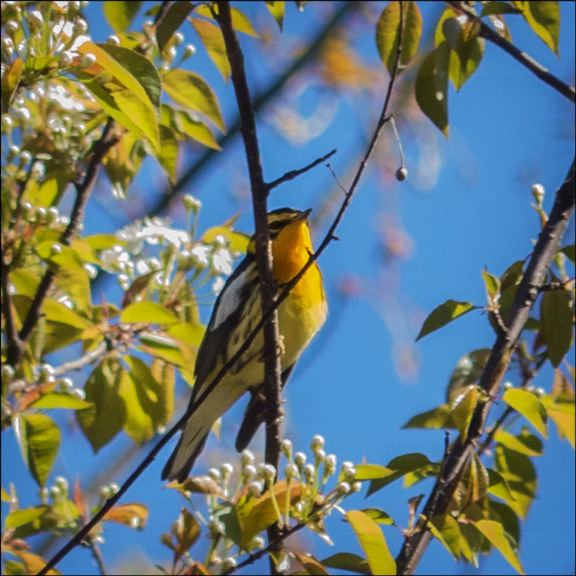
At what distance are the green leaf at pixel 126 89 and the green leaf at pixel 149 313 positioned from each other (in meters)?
0.47

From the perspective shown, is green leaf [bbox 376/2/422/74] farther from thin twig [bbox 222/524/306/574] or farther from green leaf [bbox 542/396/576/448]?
thin twig [bbox 222/524/306/574]

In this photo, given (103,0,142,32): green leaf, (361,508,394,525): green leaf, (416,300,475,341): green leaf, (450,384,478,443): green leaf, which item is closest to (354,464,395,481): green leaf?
(361,508,394,525): green leaf

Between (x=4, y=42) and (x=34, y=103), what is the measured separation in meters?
0.43

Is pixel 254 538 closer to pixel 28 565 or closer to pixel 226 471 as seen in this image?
pixel 226 471

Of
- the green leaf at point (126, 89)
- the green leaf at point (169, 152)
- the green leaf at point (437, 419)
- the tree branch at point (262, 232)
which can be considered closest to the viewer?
the tree branch at point (262, 232)

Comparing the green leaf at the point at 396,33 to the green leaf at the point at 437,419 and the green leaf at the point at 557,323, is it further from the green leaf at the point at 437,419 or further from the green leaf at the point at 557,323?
the green leaf at the point at 437,419

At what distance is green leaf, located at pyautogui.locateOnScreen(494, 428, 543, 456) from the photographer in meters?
1.97

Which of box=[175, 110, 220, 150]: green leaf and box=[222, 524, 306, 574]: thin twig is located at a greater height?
box=[175, 110, 220, 150]: green leaf

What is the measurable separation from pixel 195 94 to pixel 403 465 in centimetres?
110

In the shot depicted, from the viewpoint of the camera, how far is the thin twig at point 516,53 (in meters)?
2.04

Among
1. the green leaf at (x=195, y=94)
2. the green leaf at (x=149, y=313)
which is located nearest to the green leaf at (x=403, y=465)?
the green leaf at (x=149, y=313)

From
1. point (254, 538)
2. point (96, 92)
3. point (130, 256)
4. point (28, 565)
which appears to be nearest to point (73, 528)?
point (28, 565)

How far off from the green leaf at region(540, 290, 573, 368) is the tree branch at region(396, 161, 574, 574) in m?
0.08

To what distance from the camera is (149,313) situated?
1919 mm
